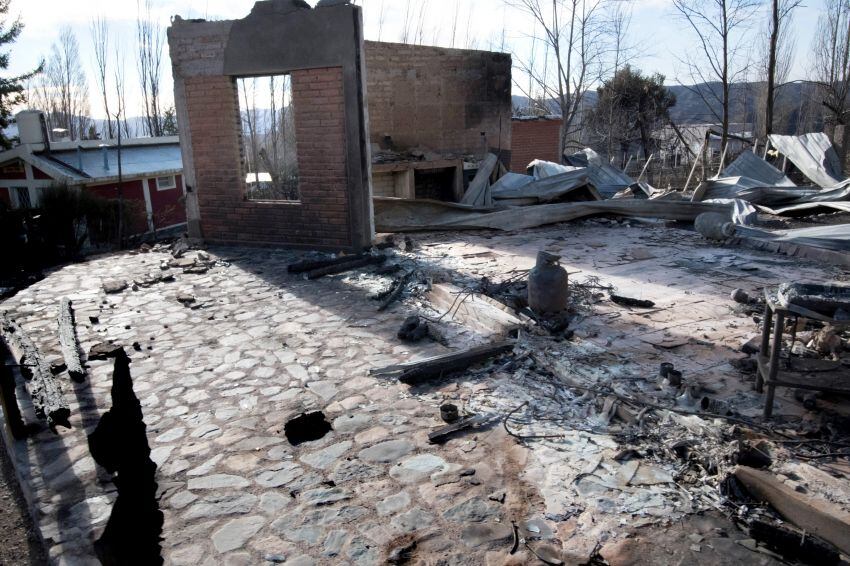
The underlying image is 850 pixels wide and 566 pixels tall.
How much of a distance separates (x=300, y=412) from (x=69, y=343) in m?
2.72

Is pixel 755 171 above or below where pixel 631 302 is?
above

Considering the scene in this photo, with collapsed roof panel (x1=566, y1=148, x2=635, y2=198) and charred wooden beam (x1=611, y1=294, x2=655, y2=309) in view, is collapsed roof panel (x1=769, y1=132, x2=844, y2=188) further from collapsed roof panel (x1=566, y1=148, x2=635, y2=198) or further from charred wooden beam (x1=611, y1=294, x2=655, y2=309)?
charred wooden beam (x1=611, y1=294, x2=655, y2=309)

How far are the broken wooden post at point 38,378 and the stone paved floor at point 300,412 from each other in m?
0.15

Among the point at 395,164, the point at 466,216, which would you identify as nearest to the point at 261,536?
the point at 466,216

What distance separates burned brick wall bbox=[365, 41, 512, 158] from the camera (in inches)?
554

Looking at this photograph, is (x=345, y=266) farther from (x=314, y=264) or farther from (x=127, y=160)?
(x=127, y=160)

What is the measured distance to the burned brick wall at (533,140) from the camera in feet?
62.6

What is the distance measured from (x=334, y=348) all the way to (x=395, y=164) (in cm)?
849

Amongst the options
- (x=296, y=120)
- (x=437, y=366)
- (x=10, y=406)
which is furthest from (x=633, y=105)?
(x=10, y=406)

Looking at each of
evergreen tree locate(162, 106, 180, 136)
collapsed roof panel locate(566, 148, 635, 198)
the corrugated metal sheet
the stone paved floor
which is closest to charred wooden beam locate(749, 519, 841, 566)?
the stone paved floor

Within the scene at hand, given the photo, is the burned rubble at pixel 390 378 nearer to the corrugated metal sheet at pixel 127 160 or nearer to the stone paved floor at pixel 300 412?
the stone paved floor at pixel 300 412

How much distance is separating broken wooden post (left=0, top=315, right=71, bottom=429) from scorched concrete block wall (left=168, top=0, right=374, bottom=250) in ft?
13.6

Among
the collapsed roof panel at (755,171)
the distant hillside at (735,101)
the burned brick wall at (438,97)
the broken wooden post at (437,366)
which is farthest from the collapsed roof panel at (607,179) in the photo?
the broken wooden post at (437,366)

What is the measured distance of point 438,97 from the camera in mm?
14898
